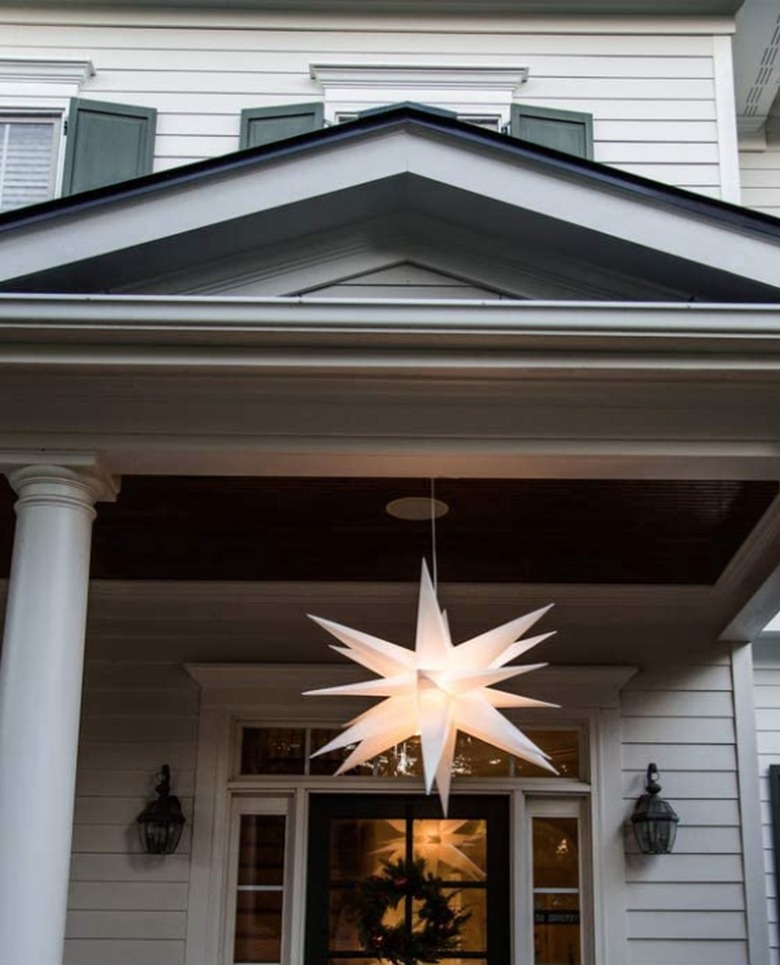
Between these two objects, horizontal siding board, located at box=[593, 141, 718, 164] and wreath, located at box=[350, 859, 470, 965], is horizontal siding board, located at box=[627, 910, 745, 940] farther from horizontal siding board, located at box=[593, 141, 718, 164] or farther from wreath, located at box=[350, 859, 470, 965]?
horizontal siding board, located at box=[593, 141, 718, 164]

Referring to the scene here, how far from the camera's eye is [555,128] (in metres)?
7.07

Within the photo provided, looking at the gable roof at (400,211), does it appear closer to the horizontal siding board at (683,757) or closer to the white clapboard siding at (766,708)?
the horizontal siding board at (683,757)

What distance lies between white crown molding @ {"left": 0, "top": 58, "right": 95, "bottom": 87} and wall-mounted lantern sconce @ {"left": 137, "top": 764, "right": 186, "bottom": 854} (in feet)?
13.0

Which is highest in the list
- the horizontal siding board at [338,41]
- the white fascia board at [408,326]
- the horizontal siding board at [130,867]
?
the horizontal siding board at [338,41]

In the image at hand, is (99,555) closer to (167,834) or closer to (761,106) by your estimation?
(167,834)

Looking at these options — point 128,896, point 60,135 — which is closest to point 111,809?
point 128,896

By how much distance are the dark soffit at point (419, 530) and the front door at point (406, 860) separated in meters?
1.22

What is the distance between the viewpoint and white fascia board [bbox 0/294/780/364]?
4105 millimetres

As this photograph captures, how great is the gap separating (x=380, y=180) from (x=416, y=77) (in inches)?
117

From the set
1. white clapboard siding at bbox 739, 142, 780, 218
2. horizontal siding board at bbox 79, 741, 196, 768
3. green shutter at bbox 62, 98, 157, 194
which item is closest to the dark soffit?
horizontal siding board at bbox 79, 741, 196, 768

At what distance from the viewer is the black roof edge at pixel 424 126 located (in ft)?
14.4

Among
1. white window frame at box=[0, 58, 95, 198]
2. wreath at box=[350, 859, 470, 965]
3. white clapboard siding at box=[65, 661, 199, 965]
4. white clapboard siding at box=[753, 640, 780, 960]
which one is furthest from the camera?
white clapboard siding at box=[753, 640, 780, 960]

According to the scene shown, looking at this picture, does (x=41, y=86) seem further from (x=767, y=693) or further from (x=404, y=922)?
(x=767, y=693)

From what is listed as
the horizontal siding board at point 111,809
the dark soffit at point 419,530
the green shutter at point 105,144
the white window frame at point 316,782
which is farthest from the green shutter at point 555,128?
the horizontal siding board at point 111,809
